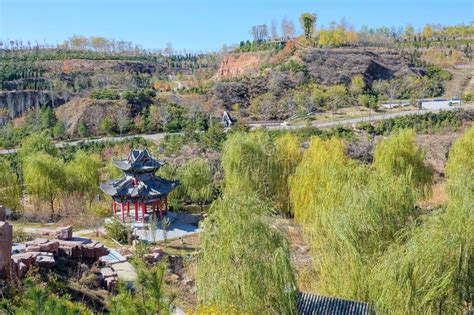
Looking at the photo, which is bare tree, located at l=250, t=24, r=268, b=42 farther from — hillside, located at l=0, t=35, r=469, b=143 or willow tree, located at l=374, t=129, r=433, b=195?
willow tree, located at l=374, t=129, r=433, b=195

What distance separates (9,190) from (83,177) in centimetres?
311

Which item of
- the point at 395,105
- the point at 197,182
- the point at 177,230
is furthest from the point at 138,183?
the point at 395,105

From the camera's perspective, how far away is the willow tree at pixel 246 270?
30.9 ft

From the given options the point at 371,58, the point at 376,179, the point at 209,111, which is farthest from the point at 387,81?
the point at 376,179

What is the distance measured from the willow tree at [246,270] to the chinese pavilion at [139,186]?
10956mm

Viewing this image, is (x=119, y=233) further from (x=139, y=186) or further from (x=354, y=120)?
(x=354, y=120)

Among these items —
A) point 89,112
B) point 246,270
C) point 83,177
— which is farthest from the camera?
point 89,112

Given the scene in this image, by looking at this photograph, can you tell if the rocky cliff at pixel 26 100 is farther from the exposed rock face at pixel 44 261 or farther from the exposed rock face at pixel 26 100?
Answer: the exposed rock face at pixel 44 261

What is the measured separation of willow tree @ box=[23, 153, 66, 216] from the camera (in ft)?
69.9

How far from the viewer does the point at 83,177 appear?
896 inches

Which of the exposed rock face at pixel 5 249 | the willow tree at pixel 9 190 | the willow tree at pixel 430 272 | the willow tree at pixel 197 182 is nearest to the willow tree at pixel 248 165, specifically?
the willow tree at pixel 197 182

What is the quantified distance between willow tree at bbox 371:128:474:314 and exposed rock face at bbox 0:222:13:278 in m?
8.69

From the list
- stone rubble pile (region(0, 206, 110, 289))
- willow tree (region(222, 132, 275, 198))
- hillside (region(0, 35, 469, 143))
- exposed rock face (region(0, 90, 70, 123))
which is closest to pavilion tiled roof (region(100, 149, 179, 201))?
willow tree (region(222, 132, 275, 198))

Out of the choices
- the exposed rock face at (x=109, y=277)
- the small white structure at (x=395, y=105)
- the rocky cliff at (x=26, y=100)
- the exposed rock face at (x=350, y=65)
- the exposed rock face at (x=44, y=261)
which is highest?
the exposed rock face at (x=350, y=65)
